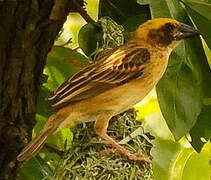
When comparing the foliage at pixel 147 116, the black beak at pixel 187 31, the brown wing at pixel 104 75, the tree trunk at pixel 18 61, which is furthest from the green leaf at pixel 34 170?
the black beak at pixel 187 31

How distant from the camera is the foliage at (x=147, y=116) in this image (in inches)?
127

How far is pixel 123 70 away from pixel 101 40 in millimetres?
238

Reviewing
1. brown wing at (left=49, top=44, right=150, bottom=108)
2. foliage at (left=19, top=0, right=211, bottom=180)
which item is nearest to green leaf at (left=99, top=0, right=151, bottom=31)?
foliage at (left=19, top=0, right=211, bottom=180)

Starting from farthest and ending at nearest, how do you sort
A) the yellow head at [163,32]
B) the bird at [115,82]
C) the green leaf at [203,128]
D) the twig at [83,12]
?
the green leaf at [203,128] → the twig at [83,12] → the yellow head at [163,32] → the bird at [115,82]

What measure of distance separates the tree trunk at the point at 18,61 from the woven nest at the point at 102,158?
9.1 inches

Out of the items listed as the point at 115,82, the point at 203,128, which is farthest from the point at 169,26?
the point at 203,128

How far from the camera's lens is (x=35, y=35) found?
337 centimetres

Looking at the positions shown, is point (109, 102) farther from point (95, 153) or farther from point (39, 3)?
point (39, 3)

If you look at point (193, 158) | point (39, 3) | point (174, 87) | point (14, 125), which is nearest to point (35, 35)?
point (39, 3)

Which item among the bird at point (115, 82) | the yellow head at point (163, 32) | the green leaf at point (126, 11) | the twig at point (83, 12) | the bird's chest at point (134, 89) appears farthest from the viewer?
the green leaf at point (126, 11)

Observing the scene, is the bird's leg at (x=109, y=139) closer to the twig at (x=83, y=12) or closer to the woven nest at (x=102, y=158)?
the woven nest at (x=102, y=158)

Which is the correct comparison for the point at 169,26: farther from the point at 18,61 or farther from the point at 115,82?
the point at 18,61

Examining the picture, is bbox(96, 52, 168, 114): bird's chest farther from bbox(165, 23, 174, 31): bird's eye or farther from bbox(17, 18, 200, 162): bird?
bbox(165, 23, 174, 31): bird's eye

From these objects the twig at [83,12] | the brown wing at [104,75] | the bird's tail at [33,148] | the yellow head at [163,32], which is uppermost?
the twig at [83,12]
